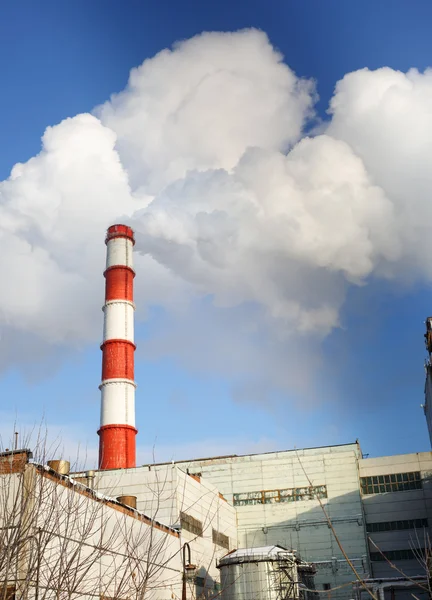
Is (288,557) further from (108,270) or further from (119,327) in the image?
(108,270)

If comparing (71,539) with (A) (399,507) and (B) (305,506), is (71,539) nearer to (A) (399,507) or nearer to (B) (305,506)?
(B) (305,506)

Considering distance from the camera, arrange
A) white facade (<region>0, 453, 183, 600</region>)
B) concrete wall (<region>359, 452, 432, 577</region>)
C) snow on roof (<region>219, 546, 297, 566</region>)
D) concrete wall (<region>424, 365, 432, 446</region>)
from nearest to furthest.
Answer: white facade (<region>0, 453, 183, 600</region>)
snow on roof (<region>219, 546, 297, 566</region>)
concrete wall (<region>359, 452, 432, 577</region>)
concrete wall (<region>424, 365, 432, 446</region>)

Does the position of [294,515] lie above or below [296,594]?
above

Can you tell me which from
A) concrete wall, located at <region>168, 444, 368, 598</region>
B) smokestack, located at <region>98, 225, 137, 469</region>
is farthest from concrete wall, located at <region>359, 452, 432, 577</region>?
smokestack, located at <region>98, 225, 137, 469</region>

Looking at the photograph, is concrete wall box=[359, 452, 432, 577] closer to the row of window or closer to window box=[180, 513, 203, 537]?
the row of window

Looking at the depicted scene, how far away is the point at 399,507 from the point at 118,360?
2111 centimetres

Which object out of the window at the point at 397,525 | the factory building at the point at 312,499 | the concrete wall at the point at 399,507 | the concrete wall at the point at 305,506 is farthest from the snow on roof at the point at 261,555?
the window at the point at 397,525

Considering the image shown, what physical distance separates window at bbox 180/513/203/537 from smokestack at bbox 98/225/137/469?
8716 millimetres

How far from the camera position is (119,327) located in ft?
144

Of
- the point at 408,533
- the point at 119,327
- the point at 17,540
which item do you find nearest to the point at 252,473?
the point at 408,533

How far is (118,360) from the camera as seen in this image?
141ft

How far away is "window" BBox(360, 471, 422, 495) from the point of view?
38.5 m

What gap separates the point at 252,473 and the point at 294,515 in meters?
3.87

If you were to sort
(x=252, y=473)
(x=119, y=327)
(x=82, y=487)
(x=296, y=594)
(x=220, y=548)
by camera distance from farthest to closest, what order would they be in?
(x=119, y=327) → (x=252, y=473) → (x=220, y=548) → (x=296, y=594) → (x=82, y=487)
